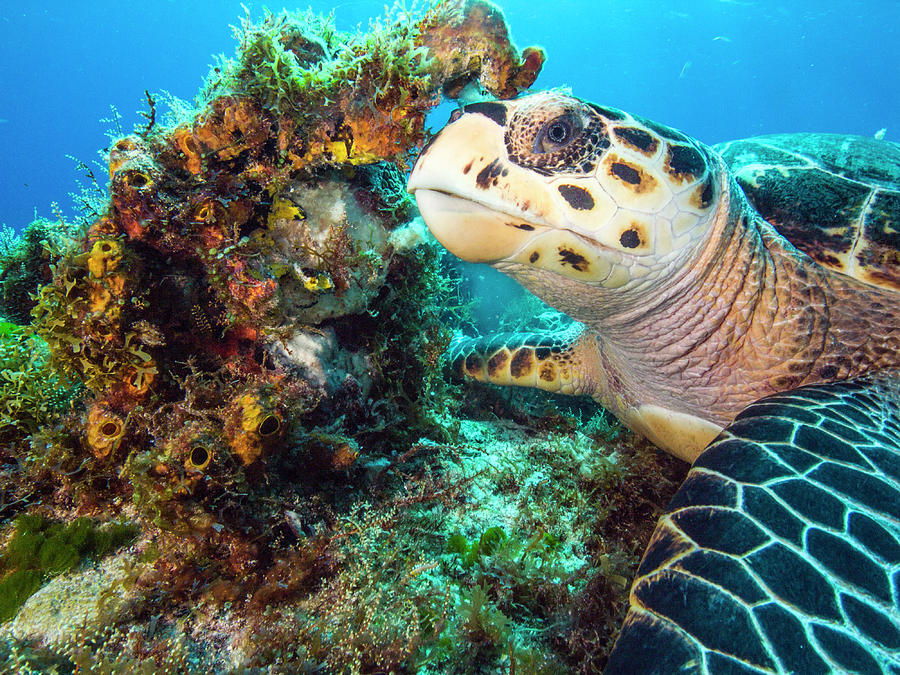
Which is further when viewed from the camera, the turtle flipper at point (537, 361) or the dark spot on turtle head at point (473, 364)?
the dark spot on turtle head at point (473, 364)

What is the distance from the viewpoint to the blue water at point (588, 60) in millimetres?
53188

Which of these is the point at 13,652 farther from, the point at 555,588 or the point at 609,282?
the point at 609,282

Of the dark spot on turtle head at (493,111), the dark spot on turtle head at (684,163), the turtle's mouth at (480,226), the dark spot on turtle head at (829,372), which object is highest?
the dark spot on turtle head at (493,111)

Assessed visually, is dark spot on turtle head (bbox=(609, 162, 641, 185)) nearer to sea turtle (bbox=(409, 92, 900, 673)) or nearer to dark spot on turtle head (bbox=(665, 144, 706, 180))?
sea turtle (bbox=(409, 92, 900, 673))

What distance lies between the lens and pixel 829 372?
73.2 inches

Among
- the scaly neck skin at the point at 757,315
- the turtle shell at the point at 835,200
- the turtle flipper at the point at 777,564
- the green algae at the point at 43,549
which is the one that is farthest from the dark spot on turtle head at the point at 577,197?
the green algae at the point at 43,549

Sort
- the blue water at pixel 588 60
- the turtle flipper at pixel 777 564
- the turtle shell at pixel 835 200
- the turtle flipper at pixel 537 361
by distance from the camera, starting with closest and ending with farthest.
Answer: the turtle flipper at pixel 777 564
the turtle shell at pixel 835 200
the turtle flipper at pixel 537 361
the blue water at pixel 588 60

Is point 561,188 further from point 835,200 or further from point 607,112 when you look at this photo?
point 835,200

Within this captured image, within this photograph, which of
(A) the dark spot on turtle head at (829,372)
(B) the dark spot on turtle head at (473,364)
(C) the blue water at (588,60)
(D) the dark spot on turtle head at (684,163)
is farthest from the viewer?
(C) the blue water at (588,60)

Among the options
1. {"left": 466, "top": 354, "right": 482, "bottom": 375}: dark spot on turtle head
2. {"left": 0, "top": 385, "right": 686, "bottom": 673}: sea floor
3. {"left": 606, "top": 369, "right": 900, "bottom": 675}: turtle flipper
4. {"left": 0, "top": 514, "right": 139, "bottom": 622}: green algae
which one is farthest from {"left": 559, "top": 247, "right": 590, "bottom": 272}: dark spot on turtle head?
{"left": 0, "top": 514, "right": 139, "bottom": 622}: green algae

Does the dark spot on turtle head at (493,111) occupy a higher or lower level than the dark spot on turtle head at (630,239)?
higher

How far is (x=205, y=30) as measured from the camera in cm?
6656

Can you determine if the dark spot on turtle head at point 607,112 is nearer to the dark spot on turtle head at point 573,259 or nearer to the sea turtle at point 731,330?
the sea turtle at point 731,330

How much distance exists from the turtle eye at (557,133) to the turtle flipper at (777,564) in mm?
1184
